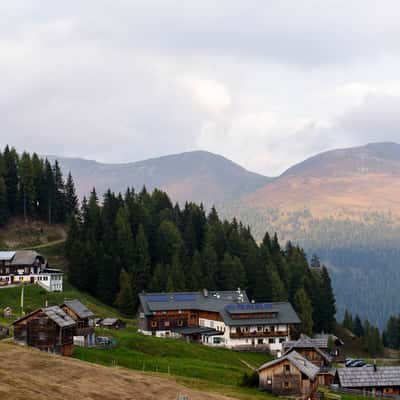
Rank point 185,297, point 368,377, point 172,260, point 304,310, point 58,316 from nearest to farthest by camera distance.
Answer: point 58,316, point 368,377, point 185,297, point 304,310, point 172,260

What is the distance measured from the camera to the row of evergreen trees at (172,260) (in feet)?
451

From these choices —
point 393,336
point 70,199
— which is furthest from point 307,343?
point 70,199

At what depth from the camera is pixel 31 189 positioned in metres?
164

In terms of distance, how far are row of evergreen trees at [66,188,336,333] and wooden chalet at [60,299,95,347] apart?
1586 inches

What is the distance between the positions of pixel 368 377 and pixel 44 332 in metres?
41.9

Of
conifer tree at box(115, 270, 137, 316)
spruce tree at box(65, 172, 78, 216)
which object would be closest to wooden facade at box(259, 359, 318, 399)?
conifer tree at box(115, 270, 137, 316)

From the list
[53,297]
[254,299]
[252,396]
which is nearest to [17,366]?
[252,396]

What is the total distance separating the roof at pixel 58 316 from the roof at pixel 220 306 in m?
33.6

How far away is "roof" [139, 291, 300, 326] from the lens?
117 metres

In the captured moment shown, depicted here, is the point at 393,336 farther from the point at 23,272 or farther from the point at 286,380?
the point at 286,380

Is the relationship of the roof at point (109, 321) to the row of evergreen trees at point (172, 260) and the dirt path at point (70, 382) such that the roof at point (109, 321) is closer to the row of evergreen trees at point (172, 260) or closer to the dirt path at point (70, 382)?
the row of evergreen trees at point (172, 260)

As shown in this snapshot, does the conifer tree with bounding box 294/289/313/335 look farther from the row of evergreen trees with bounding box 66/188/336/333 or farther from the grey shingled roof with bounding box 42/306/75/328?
the grey shingled roof with bounding box 42/306/75/328

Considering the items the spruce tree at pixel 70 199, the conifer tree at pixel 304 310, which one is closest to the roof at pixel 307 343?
the conifer tree at pixel 304 310

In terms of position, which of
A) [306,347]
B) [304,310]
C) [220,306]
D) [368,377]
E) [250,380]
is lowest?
[368,377]
